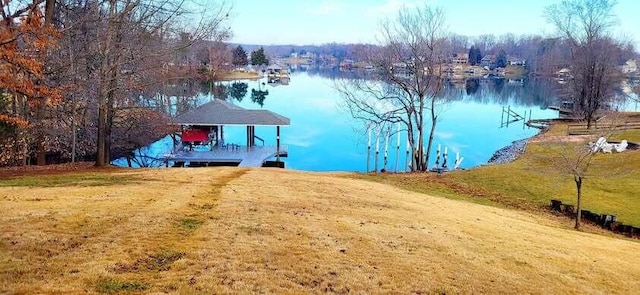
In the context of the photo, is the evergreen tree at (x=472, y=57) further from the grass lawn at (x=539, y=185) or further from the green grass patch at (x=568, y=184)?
the grass lawn at (x=539, y=185)

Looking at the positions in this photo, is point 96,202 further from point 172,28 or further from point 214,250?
point 172,28

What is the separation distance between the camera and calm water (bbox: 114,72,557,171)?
35938mm

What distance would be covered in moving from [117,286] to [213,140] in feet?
90.1

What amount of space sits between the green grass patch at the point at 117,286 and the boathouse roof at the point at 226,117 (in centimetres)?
2425

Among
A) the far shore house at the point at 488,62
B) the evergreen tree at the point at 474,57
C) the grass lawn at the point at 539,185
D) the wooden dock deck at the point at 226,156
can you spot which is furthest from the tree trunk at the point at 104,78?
the far shore house at the point at 488,62

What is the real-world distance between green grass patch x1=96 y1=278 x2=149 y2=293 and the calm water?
84.8 ft

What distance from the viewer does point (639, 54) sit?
414ft

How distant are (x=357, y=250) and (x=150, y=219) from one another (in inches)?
159

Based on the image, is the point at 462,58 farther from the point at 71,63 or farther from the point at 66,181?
the point at 66,181

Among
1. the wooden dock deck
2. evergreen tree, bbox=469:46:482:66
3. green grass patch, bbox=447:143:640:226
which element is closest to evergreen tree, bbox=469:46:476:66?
evergreen tree, bbox=469:46:482:66

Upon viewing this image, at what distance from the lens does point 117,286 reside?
20.2 feet

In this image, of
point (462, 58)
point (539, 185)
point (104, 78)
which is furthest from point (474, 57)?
point (104, 78)

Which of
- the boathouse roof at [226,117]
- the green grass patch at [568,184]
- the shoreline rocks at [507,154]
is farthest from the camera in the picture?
the shoreline rocks at [507,154]

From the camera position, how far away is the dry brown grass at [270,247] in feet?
21.8
